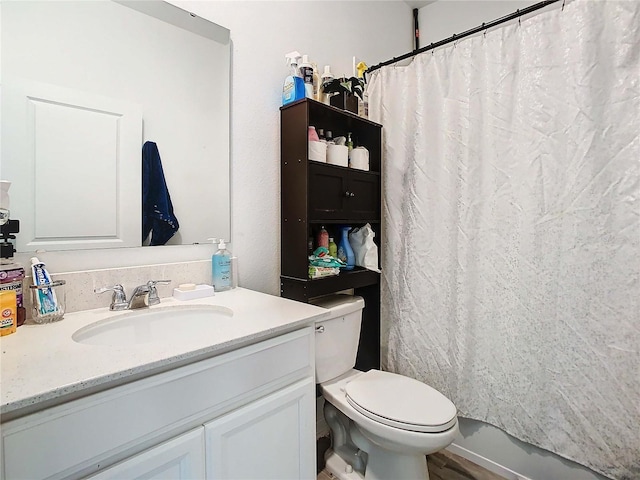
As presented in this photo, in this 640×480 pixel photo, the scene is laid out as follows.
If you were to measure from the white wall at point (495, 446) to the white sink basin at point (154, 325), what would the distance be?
131 cm

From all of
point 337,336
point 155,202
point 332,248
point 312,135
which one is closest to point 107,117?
point 155,202

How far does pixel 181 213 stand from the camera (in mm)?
1255

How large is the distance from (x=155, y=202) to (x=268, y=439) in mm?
856

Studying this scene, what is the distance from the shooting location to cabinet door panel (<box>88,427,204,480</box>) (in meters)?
0.64

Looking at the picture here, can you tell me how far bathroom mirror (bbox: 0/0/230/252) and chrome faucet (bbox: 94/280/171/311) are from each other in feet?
0.49

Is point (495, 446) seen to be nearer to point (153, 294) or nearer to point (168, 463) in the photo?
point (168, 463)

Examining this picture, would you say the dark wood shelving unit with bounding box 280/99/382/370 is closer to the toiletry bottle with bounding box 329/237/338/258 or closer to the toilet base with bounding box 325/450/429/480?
the toiletry bottle with bounding box 329/237/338/258

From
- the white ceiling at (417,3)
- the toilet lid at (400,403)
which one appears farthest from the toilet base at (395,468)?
the white ceiling at (417,3)

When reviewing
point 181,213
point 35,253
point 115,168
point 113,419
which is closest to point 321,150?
point 181,213

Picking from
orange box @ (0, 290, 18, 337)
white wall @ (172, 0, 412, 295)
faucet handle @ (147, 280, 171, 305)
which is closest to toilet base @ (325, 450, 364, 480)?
white wall @ (172, 0, 412, 295)

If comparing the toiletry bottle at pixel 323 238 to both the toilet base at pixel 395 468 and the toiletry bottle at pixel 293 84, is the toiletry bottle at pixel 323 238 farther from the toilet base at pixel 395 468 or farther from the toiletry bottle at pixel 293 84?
the toilet base at pixel 395 468

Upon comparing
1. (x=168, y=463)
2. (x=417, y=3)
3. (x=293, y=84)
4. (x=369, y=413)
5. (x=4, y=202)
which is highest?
(x=417, y=3)

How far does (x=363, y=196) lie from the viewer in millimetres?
1645

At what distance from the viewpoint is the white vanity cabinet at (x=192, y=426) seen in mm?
563
